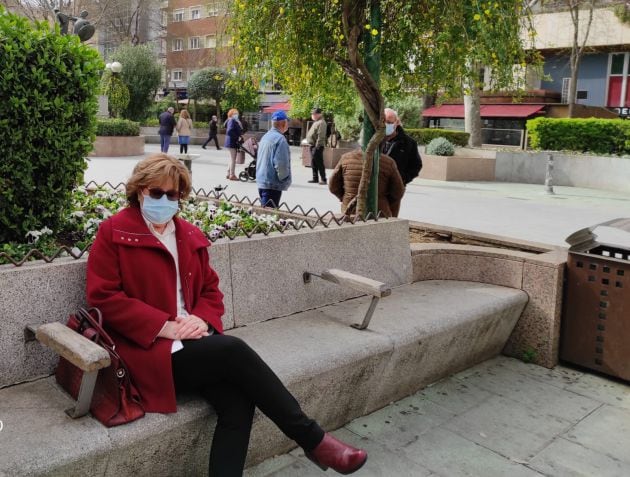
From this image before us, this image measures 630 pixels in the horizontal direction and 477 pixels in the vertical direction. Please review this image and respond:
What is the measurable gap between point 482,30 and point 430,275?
2.06m

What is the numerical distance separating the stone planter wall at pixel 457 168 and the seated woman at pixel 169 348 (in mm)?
15729

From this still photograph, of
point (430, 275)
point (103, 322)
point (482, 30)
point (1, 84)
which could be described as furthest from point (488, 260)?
point (1, 84)

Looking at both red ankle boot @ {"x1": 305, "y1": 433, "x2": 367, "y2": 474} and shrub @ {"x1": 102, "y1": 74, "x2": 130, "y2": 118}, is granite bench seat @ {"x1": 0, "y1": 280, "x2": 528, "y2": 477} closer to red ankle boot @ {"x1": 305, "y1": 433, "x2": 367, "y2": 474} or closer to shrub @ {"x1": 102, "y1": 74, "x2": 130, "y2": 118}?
red ankle boot @ {"x1": 305, "y1": 433, "x2": 367, "y2": 474}

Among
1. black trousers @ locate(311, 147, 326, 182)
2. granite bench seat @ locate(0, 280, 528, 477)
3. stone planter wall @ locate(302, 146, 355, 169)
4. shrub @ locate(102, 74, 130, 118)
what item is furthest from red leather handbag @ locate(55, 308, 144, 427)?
shrub @ locate(102, 74, 130, 118)

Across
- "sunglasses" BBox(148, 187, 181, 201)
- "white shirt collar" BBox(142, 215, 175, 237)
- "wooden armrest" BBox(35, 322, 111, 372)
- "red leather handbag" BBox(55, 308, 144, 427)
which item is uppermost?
"sunglasses" BBox(148, 187, 181, 201)

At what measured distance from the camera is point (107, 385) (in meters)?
2.95

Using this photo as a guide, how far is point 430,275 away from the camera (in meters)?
5.83

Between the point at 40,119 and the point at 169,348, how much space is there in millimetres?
1772

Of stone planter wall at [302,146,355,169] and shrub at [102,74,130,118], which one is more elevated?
shrub at [102,74,130,118]

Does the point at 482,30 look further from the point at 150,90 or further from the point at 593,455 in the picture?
the point at 150,90

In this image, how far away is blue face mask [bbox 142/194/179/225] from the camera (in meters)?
3.31

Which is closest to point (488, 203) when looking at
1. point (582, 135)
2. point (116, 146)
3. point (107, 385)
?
point (582, 135)

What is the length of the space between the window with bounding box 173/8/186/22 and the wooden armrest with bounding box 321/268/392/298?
5938cm

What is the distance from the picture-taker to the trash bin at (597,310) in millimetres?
5059
